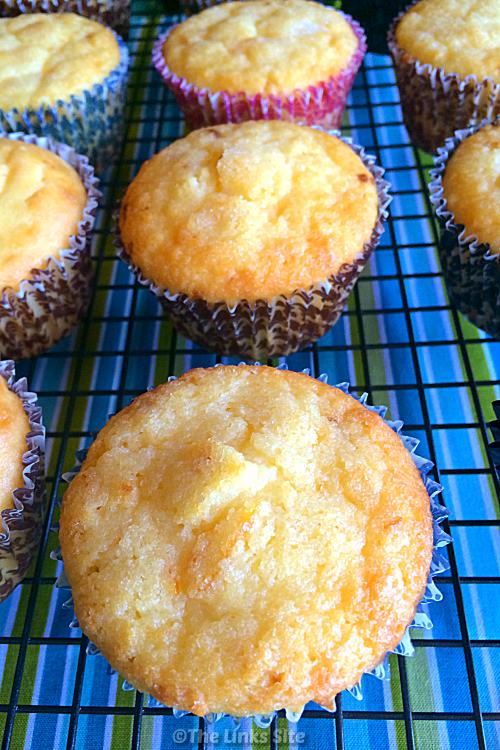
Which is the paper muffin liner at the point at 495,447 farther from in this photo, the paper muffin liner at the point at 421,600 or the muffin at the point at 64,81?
the muffin at the point at 64,81

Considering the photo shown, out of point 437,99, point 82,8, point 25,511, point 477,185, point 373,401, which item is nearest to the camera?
point 25,511

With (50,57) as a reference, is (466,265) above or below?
below

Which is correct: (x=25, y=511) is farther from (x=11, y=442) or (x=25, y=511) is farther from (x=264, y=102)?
(x=264, y=102)

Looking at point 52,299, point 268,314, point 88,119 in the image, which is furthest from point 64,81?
point 268,314

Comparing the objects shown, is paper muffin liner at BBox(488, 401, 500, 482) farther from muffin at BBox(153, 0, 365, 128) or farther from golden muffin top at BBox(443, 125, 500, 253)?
muffin at BBox(153, 0, 365, 128)

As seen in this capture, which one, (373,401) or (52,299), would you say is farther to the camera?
(373,401)

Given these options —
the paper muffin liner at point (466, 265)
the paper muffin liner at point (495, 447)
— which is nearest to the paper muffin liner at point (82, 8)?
the paper muffin liner at point (466, 265)
